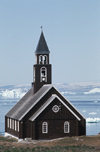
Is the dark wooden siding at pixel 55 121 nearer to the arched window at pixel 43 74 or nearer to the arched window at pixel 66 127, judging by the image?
the arched window at pixel 66 127

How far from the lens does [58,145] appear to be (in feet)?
196

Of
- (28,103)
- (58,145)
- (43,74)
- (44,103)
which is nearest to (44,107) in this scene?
(44,103)

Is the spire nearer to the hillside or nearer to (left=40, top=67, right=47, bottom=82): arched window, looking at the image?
(left=40, top=67, right=47, bottom=82): arched window

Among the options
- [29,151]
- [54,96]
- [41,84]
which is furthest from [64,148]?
[41,84]

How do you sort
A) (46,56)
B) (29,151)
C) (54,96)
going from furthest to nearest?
1. (46,56)
2. (54,96)
3. (29,151)

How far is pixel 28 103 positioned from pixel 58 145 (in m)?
10.7

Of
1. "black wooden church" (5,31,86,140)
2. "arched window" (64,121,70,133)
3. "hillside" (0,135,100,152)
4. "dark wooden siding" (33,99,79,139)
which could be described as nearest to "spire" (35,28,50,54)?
"black wooden church" (5,31,86,140)

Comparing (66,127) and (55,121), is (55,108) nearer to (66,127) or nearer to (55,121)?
(55,121)

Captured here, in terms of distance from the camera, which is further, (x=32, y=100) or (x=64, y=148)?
(x=32, y=100)

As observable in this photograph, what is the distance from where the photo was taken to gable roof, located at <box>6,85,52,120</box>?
6706cm

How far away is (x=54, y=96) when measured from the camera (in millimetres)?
66125

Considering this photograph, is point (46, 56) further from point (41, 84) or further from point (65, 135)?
point (65, 135)

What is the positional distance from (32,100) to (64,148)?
13.7 metres

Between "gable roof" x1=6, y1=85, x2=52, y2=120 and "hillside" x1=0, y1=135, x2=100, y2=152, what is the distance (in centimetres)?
331
